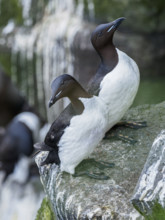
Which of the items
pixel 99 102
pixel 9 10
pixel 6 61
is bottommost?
pixel 6 61

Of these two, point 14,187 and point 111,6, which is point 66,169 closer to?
point 14,187

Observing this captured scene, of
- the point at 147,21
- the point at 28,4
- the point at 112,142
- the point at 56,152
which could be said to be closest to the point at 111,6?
the point at 147,21

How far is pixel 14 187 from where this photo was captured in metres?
7.06

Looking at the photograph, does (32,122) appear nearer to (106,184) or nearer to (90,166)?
(90,166)

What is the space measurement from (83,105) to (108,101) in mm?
457

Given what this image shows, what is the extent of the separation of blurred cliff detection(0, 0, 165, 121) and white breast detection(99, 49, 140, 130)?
13.7 ft

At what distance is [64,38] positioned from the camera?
8.01 metres

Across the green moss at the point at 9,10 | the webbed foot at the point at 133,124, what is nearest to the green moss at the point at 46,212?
the webbed foot at the point at 133,124

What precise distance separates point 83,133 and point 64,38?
5.05 meters

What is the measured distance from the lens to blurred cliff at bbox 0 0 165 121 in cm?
784

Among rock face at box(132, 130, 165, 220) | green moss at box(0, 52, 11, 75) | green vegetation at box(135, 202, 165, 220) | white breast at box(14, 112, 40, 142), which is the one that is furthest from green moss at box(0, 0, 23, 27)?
green vegetation at box(135, 202, 165, 220)

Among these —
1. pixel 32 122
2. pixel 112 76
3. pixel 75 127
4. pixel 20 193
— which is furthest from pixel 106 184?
pixel 32 122

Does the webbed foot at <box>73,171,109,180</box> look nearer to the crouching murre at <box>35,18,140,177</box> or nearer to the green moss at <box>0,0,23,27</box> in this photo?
the crouching murre at <box>35,18,140,177</box>

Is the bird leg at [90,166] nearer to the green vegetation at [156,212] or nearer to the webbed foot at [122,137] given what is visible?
the webbed foot at [122,137]
